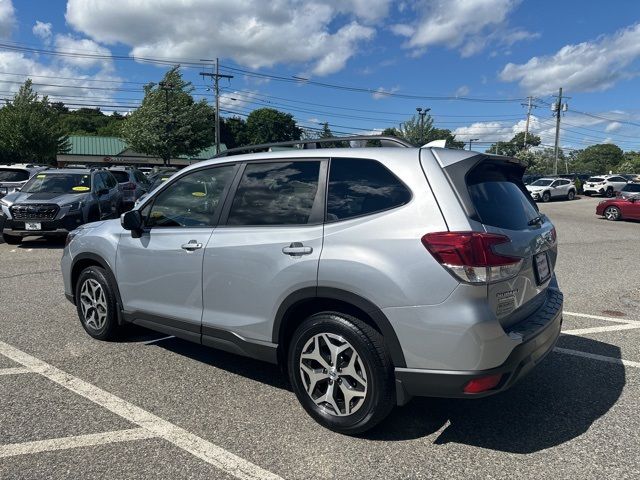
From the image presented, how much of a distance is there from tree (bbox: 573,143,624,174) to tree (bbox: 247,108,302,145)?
70291 millimetres

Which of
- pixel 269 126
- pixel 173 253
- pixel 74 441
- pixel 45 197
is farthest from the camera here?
pixel 269 126

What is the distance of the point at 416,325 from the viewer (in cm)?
277

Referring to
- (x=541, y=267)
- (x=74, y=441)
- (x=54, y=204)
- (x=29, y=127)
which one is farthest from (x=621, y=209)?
(x=29, y=127)

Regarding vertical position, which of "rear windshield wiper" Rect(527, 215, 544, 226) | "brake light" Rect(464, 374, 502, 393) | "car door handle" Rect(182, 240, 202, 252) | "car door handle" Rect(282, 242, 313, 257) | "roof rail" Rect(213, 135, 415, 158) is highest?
"roof rail" Rect(213, 135, 415, 158)

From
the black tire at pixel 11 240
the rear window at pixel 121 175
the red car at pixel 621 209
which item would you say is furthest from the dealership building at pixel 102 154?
the black tire at pixel 11 240

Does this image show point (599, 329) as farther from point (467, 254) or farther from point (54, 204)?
point (54, 204)

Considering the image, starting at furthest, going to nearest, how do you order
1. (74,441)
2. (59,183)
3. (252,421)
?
(59,183), (252,421), (74,441)

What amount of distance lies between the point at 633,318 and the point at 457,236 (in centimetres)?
442

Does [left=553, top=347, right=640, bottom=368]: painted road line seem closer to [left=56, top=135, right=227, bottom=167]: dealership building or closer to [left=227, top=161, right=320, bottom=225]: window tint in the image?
[left=227, top=161, right=320, bottom=225]: window tint

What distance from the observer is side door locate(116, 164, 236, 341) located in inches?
150

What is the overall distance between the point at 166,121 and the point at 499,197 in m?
40.9

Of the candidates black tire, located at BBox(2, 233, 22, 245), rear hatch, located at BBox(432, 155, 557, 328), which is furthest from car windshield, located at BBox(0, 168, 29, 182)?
rear hatch, located at BBox(432, 155, 557, 328)

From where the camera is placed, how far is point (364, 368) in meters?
2.97

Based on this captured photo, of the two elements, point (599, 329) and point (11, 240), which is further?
point (11, 240)
